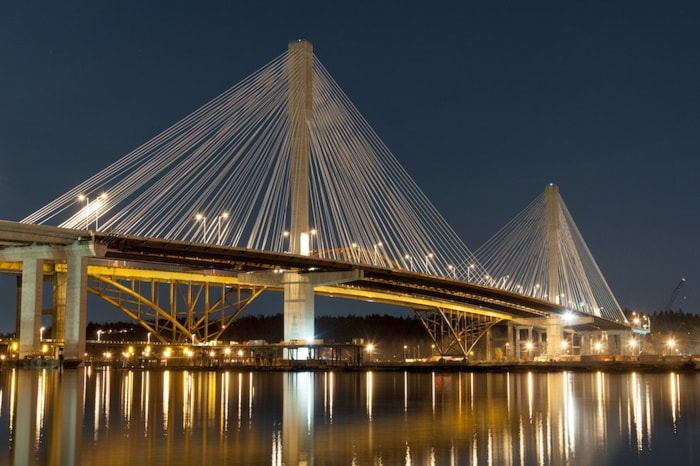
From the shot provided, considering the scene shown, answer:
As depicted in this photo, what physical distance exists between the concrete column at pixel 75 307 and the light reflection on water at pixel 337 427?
18.9 metres

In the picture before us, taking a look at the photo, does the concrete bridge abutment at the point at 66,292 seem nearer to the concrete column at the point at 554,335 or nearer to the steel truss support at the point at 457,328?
the steel truss support at the point at 457,328

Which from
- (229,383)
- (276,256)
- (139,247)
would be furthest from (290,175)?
(229,383)

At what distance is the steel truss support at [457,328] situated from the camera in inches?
4747

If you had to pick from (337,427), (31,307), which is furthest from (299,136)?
(337,427)

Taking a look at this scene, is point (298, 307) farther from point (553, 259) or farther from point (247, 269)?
point (553, 259)

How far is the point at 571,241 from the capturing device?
12306cm

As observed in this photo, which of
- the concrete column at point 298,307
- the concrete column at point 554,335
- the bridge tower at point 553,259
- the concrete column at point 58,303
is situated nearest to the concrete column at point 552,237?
the bridge tower at point 553,259

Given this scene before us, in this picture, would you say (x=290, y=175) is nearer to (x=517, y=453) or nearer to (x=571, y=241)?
(x=517, y=453)

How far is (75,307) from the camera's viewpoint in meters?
61.3

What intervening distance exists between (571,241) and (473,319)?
19.4 m

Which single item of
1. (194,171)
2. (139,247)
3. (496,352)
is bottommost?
(496,352)

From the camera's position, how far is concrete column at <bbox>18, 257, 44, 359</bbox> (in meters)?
63.4

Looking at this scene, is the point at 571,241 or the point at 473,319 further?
the point at 473,319

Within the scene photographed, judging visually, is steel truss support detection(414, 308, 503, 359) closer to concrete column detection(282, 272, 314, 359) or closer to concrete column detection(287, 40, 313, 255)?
concrete column detection(282, 272, 314, 359)
